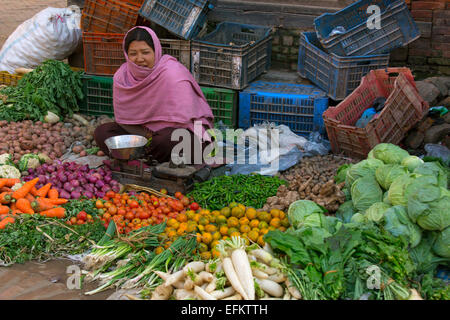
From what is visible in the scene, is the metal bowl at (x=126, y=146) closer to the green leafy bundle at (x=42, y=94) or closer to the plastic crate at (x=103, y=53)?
the green leafy bundle at (x=42, y=94)

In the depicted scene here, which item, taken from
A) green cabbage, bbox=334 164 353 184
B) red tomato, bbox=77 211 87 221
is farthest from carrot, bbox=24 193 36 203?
green cabbage, bbox=334 164 353 184

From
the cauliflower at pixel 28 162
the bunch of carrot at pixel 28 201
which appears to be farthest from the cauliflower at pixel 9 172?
the bunch of carrot at pixel 28 201

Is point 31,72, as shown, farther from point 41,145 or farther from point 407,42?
point 407,42

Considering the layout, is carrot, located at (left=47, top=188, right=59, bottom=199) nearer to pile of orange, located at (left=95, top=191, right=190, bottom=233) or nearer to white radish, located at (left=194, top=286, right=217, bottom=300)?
pile of orange, located at (left=95, top=191, right=190, bottom=233)

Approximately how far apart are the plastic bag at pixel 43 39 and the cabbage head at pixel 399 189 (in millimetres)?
5362

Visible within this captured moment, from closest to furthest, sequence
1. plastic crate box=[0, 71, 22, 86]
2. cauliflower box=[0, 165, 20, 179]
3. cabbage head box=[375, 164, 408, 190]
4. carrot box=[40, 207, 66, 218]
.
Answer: cabbage head box=[375, 164, 408, 190]
carrot box=[40, 207, 66, 218]
cauliflower box=[0, 165, 20, 179]
plastic crate box=[0, 71, 22, 86]

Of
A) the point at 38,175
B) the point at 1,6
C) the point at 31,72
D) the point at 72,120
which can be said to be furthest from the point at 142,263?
the point at 1,6

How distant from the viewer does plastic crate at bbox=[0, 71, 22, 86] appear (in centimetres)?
714

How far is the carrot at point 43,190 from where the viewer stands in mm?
4613

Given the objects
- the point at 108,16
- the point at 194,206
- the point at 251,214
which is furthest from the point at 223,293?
the point at 108,16

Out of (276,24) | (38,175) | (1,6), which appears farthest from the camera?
(1,6)

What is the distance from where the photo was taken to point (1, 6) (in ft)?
40.9

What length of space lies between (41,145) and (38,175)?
883mm

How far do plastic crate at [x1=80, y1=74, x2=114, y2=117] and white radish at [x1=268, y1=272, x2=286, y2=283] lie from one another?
4.32 metres
